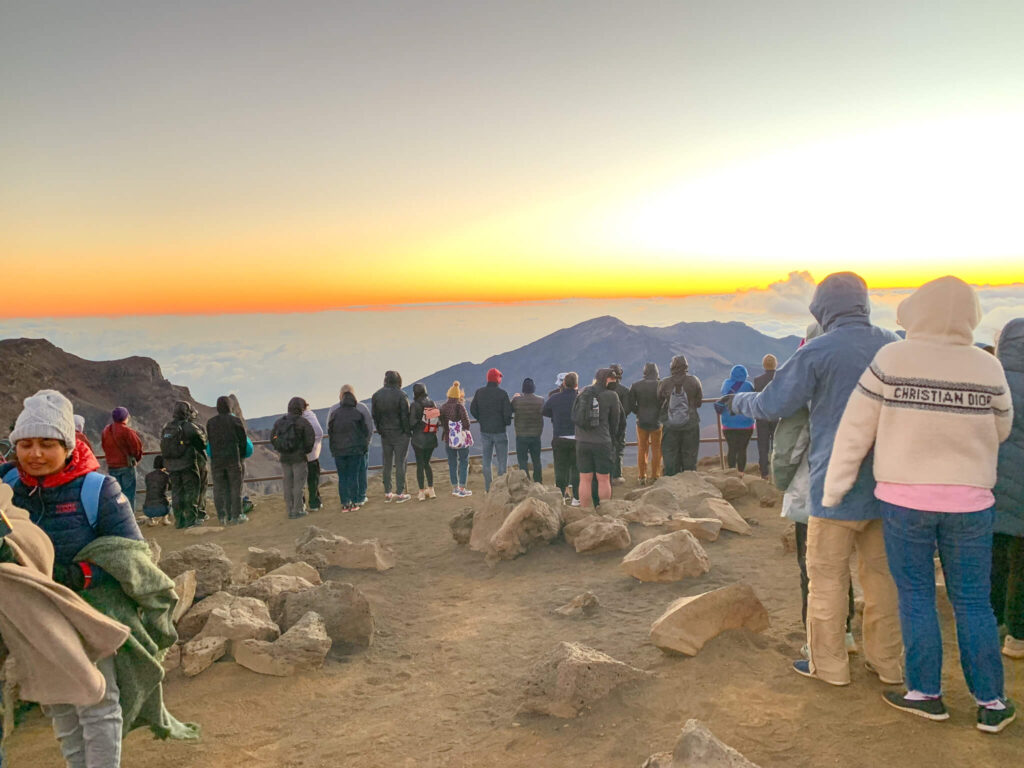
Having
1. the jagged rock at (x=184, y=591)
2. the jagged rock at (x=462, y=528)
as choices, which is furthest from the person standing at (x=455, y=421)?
the jagged rock at (x=184, y=591)

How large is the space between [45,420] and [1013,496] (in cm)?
504

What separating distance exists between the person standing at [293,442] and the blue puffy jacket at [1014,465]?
860cm

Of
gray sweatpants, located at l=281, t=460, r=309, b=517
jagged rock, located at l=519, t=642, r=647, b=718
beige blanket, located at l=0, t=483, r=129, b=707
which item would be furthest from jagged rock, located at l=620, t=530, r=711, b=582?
gray sweatpants, located at l=281, t=460, r=309, b=517

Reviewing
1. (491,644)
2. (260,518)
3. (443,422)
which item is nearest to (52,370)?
(260,518)

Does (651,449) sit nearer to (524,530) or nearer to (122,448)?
(524,530)

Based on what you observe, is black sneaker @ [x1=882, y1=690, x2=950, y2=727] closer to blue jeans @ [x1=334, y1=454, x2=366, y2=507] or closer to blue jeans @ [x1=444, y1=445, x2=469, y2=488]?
blue jeans @ [x1=444, y1=445, x2=469, y2=488]

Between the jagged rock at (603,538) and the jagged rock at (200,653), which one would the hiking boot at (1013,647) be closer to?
the jagged rock at (603,538)

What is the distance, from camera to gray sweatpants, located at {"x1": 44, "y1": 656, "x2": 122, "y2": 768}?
2988mm

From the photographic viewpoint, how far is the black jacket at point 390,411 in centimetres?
1063

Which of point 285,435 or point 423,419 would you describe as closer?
point 285,435

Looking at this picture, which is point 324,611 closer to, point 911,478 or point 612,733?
point 612,733

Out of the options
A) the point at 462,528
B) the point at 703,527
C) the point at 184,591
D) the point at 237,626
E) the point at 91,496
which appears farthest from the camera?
the point at 462,528

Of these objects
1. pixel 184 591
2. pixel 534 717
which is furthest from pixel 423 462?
pixel 534 717

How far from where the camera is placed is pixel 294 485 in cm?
1070
